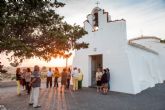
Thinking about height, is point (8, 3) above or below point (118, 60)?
above

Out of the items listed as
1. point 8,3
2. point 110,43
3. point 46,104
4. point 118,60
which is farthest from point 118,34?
point 8,3

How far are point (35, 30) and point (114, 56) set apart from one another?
7.93 metres

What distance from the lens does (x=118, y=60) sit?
52.6ft

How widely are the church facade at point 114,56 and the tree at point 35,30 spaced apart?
6.39m

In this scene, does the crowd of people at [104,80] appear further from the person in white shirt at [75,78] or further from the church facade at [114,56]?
the person in white shirt at [75,78]

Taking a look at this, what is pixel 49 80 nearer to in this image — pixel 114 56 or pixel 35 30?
pixel 114 56

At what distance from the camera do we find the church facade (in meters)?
15.7

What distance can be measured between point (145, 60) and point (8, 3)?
13.9 m

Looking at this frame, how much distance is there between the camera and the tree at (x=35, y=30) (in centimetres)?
873

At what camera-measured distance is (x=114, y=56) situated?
1627 cm

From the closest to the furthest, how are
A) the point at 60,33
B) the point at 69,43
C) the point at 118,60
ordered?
the point at 60,33
the point at 69,43
the point at 118,60

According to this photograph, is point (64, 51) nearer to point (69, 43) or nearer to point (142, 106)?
point (69, 43)

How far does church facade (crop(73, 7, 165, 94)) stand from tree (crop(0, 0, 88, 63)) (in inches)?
251

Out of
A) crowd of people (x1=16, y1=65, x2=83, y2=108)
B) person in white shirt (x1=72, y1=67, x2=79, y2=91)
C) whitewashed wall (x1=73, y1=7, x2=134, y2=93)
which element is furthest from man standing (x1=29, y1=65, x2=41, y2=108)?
whitewashed wall (x1=73, y1=7, x2=134, y2=93)
